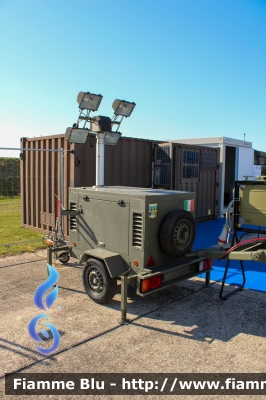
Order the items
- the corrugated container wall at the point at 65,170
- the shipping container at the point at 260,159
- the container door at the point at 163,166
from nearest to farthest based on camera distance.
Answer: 1. the corrugated container wall at the point at 65,170
2. the container door at the point at 163,166
3. the shipping container at the point at 260,159

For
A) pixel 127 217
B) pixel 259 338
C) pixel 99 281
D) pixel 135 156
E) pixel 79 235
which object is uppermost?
pixel 135 156

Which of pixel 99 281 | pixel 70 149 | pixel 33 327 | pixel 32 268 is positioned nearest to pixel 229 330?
pixel 99 281

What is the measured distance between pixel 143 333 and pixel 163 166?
22.7 feet

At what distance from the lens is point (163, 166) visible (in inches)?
407

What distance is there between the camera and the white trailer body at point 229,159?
44.1 ft

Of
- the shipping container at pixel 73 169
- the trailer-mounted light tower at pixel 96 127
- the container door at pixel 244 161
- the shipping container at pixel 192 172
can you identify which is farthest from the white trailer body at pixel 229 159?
the trailer-mounted light tower at pixel 96 127

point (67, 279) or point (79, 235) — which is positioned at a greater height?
point (79, 235)

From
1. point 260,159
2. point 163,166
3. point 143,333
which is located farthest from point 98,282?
point 260,159

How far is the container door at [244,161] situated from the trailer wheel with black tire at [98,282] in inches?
448

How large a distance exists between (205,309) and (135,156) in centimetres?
595

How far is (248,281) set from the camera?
595 centimetres

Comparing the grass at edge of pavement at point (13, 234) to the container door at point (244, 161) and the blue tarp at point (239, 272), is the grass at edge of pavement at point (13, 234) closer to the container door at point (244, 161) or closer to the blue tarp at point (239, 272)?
the blue tarp at point (239, 272)

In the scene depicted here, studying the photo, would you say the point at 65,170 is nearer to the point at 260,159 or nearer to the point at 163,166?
the point at 163,166

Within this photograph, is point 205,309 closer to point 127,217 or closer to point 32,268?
point 127,217
